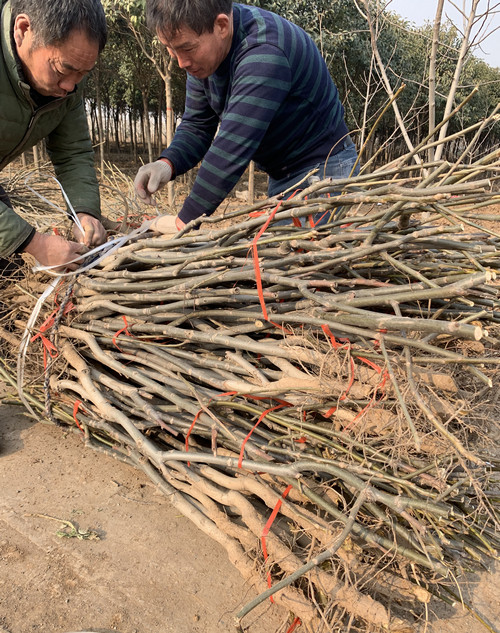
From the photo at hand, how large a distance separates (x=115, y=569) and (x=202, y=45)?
1844 millimetres

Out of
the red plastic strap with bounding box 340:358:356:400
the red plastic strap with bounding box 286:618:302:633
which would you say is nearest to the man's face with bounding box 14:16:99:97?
the red plastic strap with bounding box 340:358:356:400

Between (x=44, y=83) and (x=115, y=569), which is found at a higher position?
(x=44, y=83)

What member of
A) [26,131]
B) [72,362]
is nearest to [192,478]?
[72,362]

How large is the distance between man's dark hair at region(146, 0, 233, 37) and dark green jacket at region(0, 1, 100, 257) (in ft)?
1.86

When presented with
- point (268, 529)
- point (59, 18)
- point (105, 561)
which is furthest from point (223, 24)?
point (105, 561)

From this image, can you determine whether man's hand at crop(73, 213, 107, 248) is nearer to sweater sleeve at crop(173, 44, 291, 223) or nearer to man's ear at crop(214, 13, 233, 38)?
sweater sleeve at crop(173, 44, 291, 223)

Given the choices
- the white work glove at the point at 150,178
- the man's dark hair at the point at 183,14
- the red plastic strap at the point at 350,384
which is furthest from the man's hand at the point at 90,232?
the red plastic strap at the point at 350,384

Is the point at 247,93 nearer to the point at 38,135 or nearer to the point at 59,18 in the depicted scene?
the point at 59,18

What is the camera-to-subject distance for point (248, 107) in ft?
6.05

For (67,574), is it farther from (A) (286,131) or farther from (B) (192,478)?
(A) (286,131)

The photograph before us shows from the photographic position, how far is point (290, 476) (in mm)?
1218

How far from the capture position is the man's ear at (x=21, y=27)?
1.70 m

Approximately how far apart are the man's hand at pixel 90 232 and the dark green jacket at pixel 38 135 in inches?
5.5

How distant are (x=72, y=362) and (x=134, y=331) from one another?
0.30 metres
